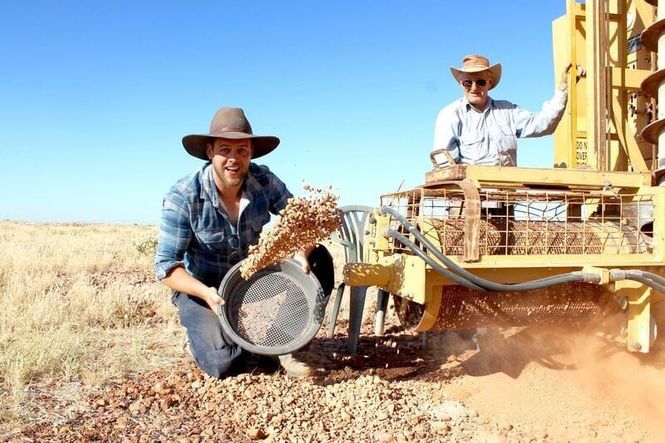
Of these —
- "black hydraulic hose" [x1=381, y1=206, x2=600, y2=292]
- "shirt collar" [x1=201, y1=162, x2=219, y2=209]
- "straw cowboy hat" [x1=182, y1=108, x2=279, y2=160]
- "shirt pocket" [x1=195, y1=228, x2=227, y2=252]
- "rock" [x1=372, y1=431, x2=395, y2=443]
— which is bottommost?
"rock" [x1=372, y1=431, x2=395, y2=443]

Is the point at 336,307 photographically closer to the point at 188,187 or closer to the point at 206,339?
the point at 206,339

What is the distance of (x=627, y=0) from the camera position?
529cm

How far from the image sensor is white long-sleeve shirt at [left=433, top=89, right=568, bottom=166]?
4688 millimetres

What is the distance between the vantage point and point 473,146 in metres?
4.75

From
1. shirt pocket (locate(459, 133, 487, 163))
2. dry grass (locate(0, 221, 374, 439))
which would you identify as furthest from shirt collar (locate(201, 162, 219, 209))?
shirt pocket (locate(459, 133, 487, 163))

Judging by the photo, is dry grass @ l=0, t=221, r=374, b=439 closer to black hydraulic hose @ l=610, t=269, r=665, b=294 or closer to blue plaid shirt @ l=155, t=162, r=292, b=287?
blue plaid shirt @ l=155, t=162, r=292, b=287

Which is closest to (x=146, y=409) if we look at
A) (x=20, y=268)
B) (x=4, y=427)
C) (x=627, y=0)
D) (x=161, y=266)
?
(x=4, y=427)

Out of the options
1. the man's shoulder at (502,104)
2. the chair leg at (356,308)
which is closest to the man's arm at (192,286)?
the chair leg at (356,308)

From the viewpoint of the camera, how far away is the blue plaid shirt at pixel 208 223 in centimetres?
388

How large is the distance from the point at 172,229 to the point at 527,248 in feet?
7.25

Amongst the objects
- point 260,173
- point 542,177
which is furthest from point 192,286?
point 542,177

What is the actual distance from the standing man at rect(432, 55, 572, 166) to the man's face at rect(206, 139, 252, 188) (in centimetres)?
159

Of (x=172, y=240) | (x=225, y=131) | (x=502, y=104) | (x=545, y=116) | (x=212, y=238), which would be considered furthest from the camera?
(x=502, y=104)

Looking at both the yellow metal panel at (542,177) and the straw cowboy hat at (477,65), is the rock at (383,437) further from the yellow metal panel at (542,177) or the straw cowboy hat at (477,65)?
the straw cowboy hat at (477,65)
